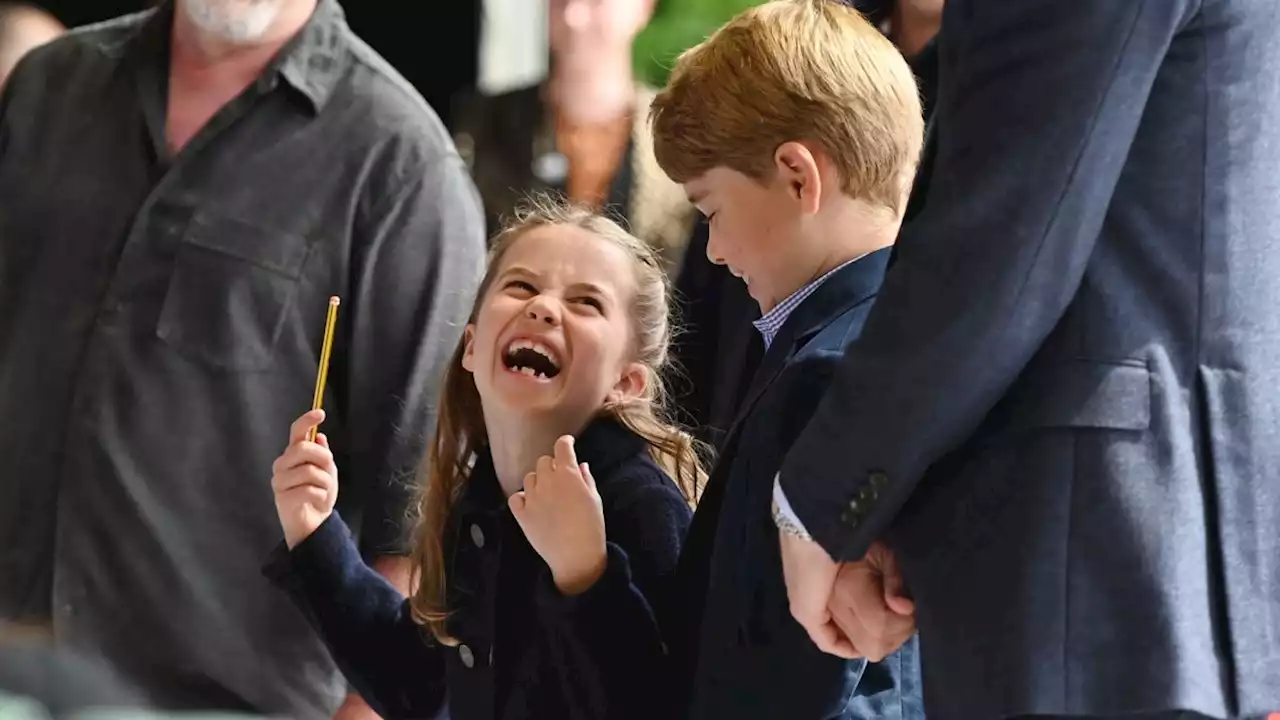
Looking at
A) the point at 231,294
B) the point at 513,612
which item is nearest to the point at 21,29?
the point at 231,294

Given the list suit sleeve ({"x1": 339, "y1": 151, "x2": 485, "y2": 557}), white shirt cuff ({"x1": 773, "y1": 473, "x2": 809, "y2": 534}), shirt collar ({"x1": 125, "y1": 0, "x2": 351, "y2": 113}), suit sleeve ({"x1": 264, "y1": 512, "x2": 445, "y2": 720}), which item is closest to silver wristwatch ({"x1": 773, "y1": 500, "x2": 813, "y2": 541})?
white shirt cuff ({"x1": 773, "y1": 473, "x2": 809, "y2": 534})

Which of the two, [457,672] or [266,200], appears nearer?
[457,672]

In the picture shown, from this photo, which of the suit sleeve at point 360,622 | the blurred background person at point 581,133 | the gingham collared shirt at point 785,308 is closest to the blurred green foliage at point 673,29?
the blurred background person at point 581,133

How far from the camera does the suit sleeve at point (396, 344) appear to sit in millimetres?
2150

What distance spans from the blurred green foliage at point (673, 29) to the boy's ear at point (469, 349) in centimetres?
114

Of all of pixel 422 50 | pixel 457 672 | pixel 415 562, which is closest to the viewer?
pixel 457 672

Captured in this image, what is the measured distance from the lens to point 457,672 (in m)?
1.63

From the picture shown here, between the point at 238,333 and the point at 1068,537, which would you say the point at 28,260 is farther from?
the point at 1068,537

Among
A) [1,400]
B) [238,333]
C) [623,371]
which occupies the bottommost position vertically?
[1,400]

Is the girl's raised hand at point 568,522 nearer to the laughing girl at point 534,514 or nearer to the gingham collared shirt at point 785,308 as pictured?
the laughing girl at point 534,514

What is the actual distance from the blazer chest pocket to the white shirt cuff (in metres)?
1.07

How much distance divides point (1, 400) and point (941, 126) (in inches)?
58.6

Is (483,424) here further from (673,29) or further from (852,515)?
(673,29)

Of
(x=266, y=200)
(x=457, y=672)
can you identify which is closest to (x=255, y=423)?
(x=266, y=200)
